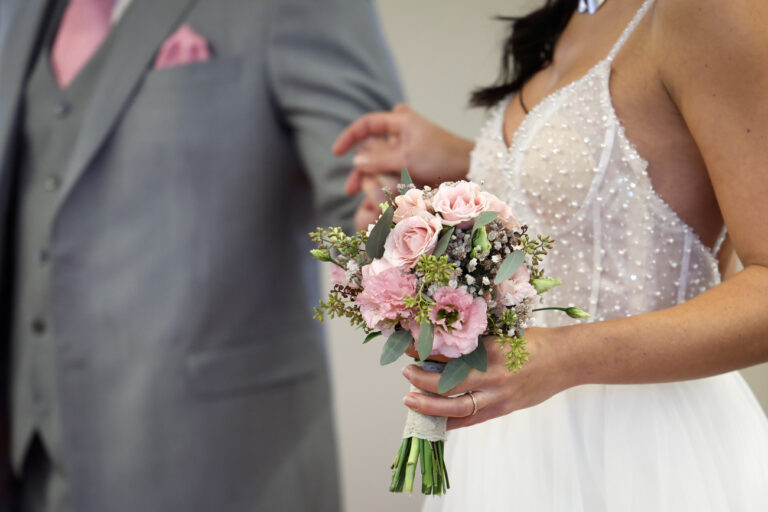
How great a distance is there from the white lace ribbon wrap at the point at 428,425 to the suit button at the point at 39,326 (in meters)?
0.82

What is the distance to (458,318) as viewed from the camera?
22.2 inches

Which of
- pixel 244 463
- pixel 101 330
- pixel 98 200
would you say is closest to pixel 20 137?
pixel 98 200

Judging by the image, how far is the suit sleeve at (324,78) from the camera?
111cm

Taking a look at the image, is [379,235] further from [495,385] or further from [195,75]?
[195,75]

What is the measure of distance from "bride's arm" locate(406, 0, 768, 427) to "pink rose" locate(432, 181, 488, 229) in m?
0.11

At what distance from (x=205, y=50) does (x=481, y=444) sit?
73 centimetres

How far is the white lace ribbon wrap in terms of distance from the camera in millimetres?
604

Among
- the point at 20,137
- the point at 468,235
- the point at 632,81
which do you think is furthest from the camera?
the point at 20,137

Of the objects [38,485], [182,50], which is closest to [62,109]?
[182,50]

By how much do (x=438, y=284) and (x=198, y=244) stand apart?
67 centimetres

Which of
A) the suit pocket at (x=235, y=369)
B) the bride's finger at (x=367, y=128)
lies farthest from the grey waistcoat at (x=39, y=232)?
the bride's finger at (x=367, y=128)

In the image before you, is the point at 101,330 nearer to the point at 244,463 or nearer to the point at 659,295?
the point at 244,463

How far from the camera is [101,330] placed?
1182mm

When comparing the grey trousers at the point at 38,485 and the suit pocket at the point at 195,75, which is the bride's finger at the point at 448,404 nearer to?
the suit pocket at the point at 195,75
